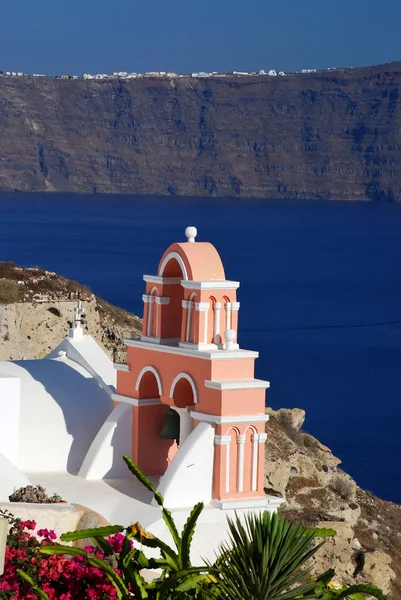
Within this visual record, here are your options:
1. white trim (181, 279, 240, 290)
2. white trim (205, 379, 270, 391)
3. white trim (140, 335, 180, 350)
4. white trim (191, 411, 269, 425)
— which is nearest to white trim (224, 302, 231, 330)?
white trim (181, 279, 240, 290)

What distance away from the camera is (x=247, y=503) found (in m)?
10.4

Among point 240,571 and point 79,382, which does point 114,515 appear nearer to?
point 79,382

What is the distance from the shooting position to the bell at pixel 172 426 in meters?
11.2

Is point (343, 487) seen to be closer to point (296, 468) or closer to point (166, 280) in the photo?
point (296, 468)

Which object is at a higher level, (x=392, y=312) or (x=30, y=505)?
(x=392, y=312)

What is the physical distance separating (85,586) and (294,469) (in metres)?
8.37

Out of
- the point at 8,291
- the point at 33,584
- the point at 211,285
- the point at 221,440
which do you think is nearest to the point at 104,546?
the point at 33,584

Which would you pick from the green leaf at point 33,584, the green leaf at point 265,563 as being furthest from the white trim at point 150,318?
the green leaf at point 265,563

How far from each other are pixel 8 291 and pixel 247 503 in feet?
35.7

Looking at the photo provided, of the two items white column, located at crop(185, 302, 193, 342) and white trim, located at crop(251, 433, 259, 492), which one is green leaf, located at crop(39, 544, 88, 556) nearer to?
white trim, located at crop(251, 433, 259, 492)

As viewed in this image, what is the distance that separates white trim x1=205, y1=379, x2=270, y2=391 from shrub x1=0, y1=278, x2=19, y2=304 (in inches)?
400

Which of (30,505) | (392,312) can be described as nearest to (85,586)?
(30,505)

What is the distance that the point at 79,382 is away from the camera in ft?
40.7

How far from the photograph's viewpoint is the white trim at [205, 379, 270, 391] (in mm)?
10273
